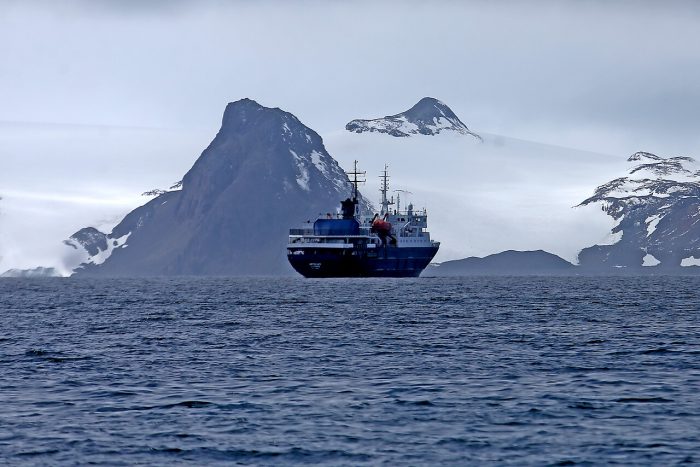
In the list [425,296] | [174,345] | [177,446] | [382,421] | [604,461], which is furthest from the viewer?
[425,296]

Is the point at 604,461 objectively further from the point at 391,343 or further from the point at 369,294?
the point at 369,294

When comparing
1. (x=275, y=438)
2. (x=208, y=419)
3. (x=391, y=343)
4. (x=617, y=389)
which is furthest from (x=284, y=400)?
(x=391, y=343)

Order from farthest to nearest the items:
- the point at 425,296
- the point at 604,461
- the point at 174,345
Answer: the point at 425,296 < the point at 174,345 < the point at 604,461

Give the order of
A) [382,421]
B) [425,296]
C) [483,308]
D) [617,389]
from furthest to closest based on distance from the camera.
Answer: [425,296] → [483,308] → [617,389] → [382,421]

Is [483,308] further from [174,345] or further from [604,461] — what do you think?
[604,461]

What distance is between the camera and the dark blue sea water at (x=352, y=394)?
121 feet

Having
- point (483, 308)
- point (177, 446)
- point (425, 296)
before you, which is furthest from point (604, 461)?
point (425, 296)

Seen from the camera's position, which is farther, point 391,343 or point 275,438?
point 391,343

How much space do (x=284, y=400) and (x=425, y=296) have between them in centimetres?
10872

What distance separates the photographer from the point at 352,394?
4803 centimetres

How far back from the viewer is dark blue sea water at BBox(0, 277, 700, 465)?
36.9 meters

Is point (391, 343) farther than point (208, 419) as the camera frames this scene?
Yes

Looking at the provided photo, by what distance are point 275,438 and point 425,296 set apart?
4588 inches

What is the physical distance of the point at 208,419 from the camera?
1660 inches
